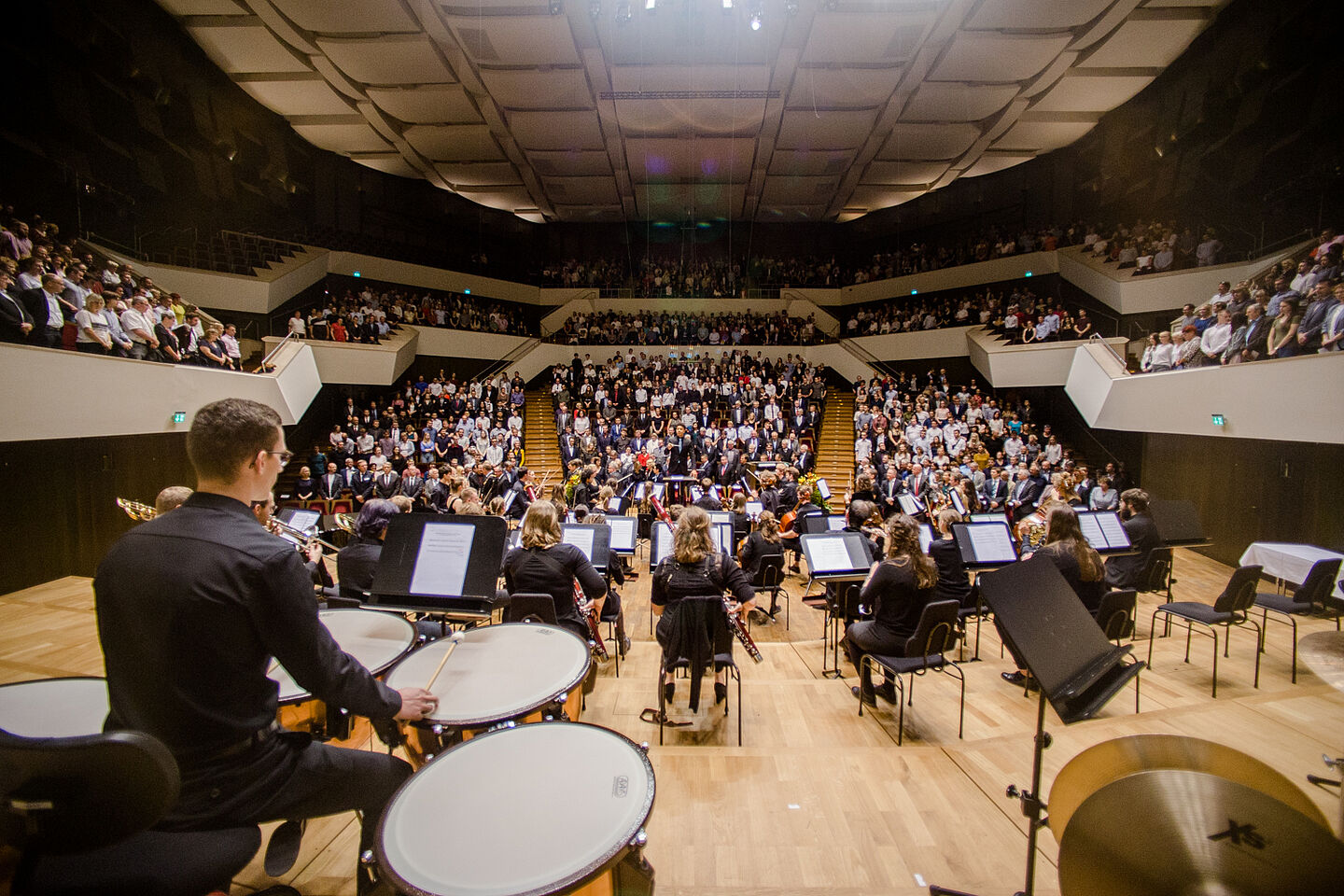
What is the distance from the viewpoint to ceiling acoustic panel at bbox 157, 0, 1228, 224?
10.3 metres

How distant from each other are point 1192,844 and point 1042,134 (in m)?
19.4

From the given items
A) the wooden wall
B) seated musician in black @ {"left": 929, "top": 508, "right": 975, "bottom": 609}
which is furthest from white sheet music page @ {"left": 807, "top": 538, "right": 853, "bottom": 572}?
the wooden wall

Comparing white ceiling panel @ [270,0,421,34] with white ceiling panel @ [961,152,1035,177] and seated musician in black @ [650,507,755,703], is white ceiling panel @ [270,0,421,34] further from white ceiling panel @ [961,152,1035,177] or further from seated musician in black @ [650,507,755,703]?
white ceiling panel @ [961,152,1035,177]

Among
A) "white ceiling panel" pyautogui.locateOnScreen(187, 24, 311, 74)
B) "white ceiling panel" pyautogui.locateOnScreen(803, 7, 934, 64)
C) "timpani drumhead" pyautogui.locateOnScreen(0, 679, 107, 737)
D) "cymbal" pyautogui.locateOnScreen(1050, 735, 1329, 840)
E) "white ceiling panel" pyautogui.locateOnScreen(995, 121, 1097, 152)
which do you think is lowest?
"timpani drumhead" pyautogui.locateOnScreen(0, 679, 107, 737)

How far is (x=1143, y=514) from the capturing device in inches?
221

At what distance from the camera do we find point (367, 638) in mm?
2428

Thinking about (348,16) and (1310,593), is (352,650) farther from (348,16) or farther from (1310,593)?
(348,16)

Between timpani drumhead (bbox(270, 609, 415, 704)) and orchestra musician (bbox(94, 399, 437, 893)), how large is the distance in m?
0.60

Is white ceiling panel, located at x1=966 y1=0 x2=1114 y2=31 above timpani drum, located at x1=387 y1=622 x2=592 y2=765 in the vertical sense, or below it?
above

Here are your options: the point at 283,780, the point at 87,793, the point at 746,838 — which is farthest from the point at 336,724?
the point at 746,838

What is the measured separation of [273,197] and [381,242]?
9.93 ft

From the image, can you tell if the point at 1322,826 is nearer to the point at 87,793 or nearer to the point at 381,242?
the point at 87,793

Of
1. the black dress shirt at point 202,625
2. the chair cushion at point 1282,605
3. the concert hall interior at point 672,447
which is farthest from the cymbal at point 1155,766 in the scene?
the chair cushion at point 1282,605

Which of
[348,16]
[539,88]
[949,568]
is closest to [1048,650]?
[949,568]
